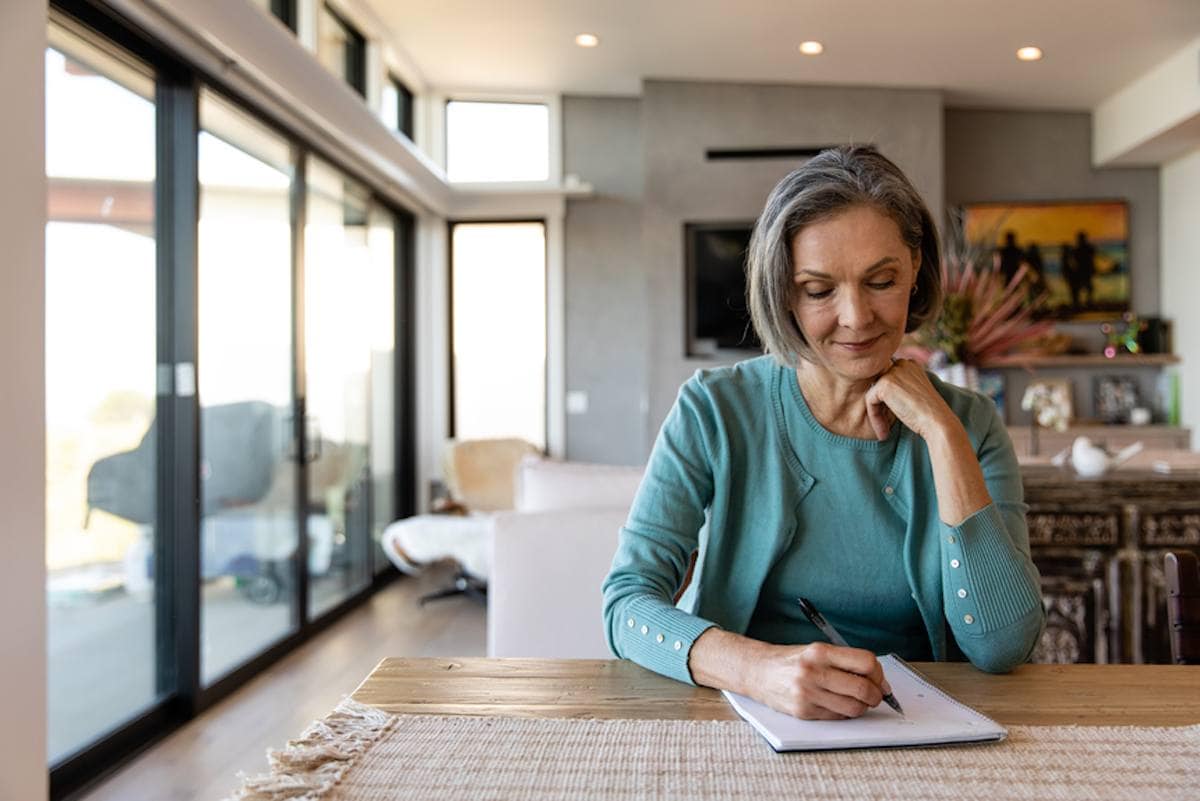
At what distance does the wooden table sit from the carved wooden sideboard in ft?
6.22

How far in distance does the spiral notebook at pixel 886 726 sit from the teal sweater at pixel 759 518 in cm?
25

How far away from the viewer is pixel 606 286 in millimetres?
7008

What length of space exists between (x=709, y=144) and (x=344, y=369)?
261 centimetres

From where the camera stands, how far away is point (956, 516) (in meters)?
1.32

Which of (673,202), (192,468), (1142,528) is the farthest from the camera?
(673,202)

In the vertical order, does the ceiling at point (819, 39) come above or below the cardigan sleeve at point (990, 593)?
above

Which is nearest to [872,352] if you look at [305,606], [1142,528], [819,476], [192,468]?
[819,476]

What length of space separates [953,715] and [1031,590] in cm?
36

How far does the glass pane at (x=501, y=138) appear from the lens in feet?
23.4

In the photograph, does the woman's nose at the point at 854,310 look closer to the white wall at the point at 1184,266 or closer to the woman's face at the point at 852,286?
the woman's face at the point at 852,286

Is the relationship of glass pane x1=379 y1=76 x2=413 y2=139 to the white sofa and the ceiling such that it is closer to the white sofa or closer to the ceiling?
the ceiling

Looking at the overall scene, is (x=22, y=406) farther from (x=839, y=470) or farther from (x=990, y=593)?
(x=990, y=593)

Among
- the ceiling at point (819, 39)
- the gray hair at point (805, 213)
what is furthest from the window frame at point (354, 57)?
the gray hair at point (805, 213)

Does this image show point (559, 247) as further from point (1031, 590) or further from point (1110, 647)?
point (1031, 590)
